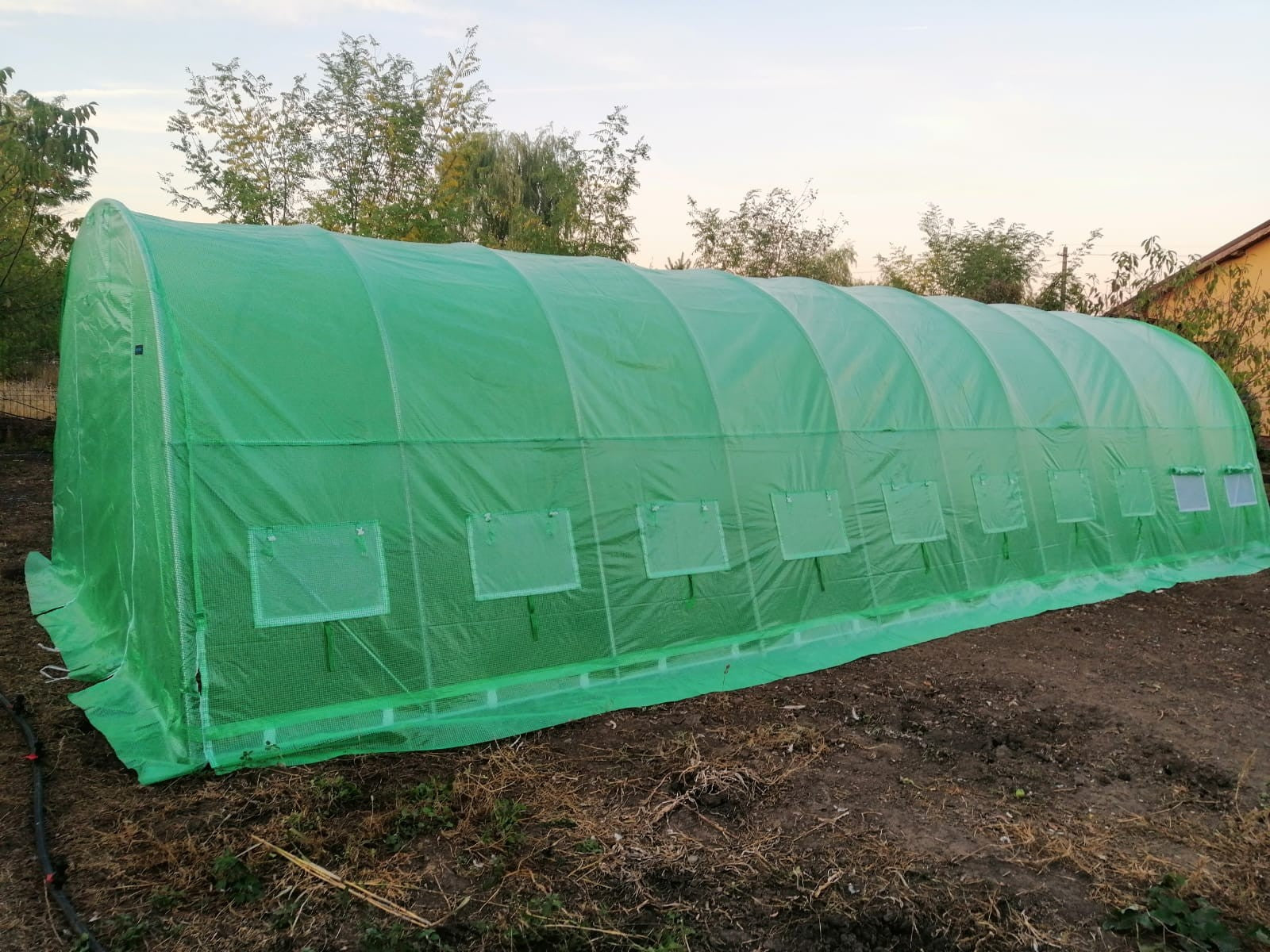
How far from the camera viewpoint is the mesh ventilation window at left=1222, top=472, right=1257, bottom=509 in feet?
37.7

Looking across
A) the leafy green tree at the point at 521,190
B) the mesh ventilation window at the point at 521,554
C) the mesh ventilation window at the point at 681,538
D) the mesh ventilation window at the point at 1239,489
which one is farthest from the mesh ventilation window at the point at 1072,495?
the leafy green tree at the point at 521,190

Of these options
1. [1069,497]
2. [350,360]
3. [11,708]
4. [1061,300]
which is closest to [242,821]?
[11,708]

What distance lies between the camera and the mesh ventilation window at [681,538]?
647 centimetres

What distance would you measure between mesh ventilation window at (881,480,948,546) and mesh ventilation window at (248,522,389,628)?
4.72m

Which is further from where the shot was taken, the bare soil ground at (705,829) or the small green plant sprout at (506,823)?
the small green plant sprout at (506,823)

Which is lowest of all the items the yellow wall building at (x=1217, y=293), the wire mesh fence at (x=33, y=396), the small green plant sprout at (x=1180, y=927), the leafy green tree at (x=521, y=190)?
the small green plant sprout at (x=1180, y=927)

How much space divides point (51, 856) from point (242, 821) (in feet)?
2.44

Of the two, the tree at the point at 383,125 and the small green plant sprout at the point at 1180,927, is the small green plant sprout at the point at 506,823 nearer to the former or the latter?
the small green plant sprout at the point at 1180,927

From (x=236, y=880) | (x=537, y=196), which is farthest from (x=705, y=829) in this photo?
(x=537, y=196)

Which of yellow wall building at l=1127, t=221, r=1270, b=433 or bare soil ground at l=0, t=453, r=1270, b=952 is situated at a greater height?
yellow wall building at l=1127, t=221, r=1270, b=433

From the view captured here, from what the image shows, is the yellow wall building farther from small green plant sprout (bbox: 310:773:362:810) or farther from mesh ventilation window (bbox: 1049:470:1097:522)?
small green plant sprout (bbox: 310:773:362:810)

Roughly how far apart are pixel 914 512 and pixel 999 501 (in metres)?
1.34

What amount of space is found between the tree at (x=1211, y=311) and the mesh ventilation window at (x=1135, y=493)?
6.27 meters

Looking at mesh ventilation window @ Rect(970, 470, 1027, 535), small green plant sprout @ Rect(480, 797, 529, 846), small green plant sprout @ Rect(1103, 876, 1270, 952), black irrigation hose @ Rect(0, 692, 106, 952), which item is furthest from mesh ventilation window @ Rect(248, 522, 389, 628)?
mesh ventilation window @ Rect(970, 470, 1027, 535)
